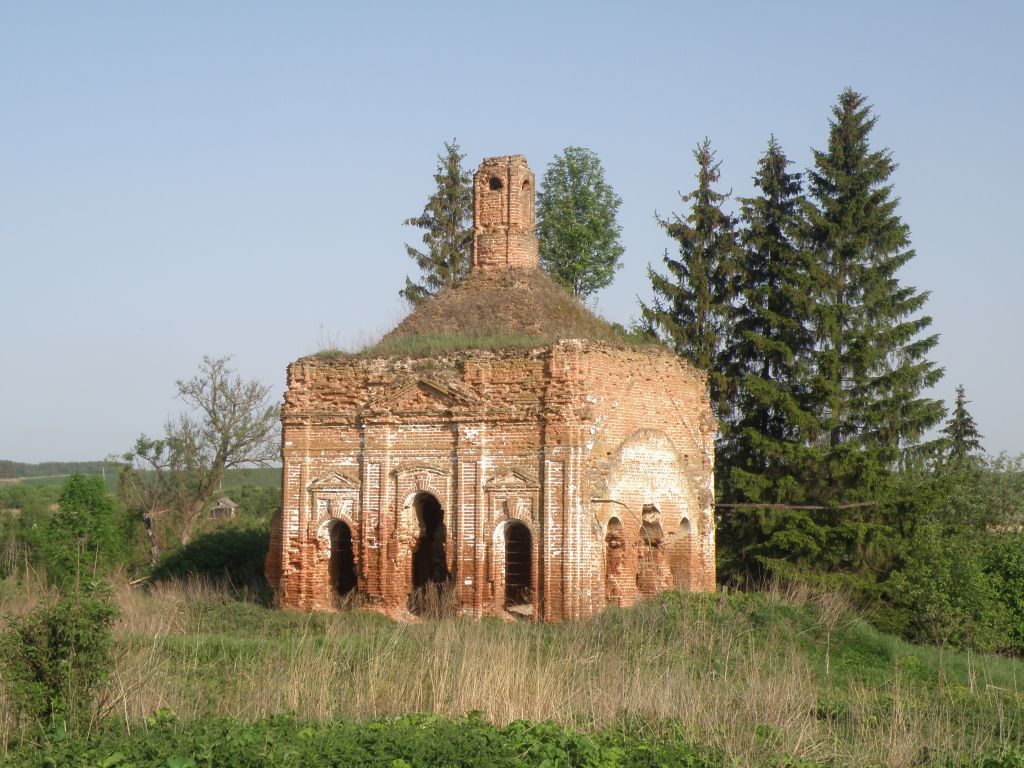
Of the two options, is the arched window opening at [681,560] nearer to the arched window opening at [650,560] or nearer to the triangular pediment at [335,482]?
the arched window opening at [650,560]

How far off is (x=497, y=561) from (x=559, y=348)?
304 centimetres

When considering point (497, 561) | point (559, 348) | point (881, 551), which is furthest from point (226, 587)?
point (881, 551)

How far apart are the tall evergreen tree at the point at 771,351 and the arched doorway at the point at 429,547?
6.59 m

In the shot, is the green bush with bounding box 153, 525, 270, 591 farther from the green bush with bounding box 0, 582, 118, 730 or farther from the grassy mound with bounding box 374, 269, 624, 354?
the green bush with bounding box 0, 582, 118, 730

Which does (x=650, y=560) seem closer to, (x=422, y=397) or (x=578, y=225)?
(x=422, y=397)

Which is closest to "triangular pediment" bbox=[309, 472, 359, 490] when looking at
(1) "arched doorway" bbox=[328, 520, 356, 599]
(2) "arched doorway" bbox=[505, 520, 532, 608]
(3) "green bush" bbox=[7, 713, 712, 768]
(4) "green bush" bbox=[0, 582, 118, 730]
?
(1) "arched doorway" bbox=[328, 520, 356, 599]

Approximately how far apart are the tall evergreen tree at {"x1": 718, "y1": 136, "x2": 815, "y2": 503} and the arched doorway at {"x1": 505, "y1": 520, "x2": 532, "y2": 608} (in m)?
7.18

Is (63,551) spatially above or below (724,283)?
below

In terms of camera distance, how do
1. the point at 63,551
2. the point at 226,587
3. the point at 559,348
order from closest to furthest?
the point at 559,348 → the point at 226,587 → the point at 63,551

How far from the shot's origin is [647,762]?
28.1 ft

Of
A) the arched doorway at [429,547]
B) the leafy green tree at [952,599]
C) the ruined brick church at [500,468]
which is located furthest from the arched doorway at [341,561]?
the leafy green tree at [952,599]

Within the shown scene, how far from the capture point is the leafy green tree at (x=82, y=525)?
2906 centimetres

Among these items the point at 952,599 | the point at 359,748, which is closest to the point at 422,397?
the point at 359,748

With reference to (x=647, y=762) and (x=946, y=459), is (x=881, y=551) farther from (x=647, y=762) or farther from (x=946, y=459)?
(x=647, y=762)
